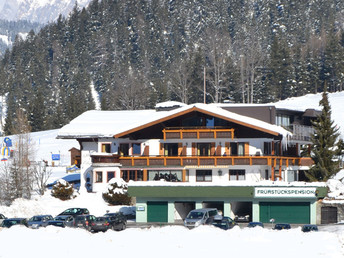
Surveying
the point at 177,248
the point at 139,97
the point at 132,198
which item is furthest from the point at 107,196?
the point at 139,97

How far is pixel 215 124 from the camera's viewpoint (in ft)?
233

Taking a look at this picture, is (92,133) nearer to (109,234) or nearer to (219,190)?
(219,190)

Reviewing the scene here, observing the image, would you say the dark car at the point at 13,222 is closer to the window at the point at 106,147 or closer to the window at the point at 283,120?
the window at the point at 106,147

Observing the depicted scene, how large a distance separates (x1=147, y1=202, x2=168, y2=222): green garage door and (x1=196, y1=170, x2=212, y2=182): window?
887 centimetres

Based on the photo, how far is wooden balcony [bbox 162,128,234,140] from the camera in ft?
225

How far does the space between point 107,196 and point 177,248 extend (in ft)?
102

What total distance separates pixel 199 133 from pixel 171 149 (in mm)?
4150

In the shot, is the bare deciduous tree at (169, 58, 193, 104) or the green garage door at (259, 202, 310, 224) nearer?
the green garage door at (259, 202, 310, 224)

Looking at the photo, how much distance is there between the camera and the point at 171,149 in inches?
2830

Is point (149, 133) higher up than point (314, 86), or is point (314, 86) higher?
point (314, 86)

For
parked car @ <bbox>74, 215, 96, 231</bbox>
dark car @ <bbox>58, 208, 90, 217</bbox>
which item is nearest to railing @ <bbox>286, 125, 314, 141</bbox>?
dark car @ <bbox>58, 208, 90, 217</bbox>

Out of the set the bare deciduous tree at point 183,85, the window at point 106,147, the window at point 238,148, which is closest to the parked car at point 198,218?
the window at point 238,148

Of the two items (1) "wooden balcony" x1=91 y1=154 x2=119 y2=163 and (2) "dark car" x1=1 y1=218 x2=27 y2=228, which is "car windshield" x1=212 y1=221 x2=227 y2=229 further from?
(1) "wooden balcony" x1=91 y1=154 x2=119 y2=163

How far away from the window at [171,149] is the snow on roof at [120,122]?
3.16 meters
